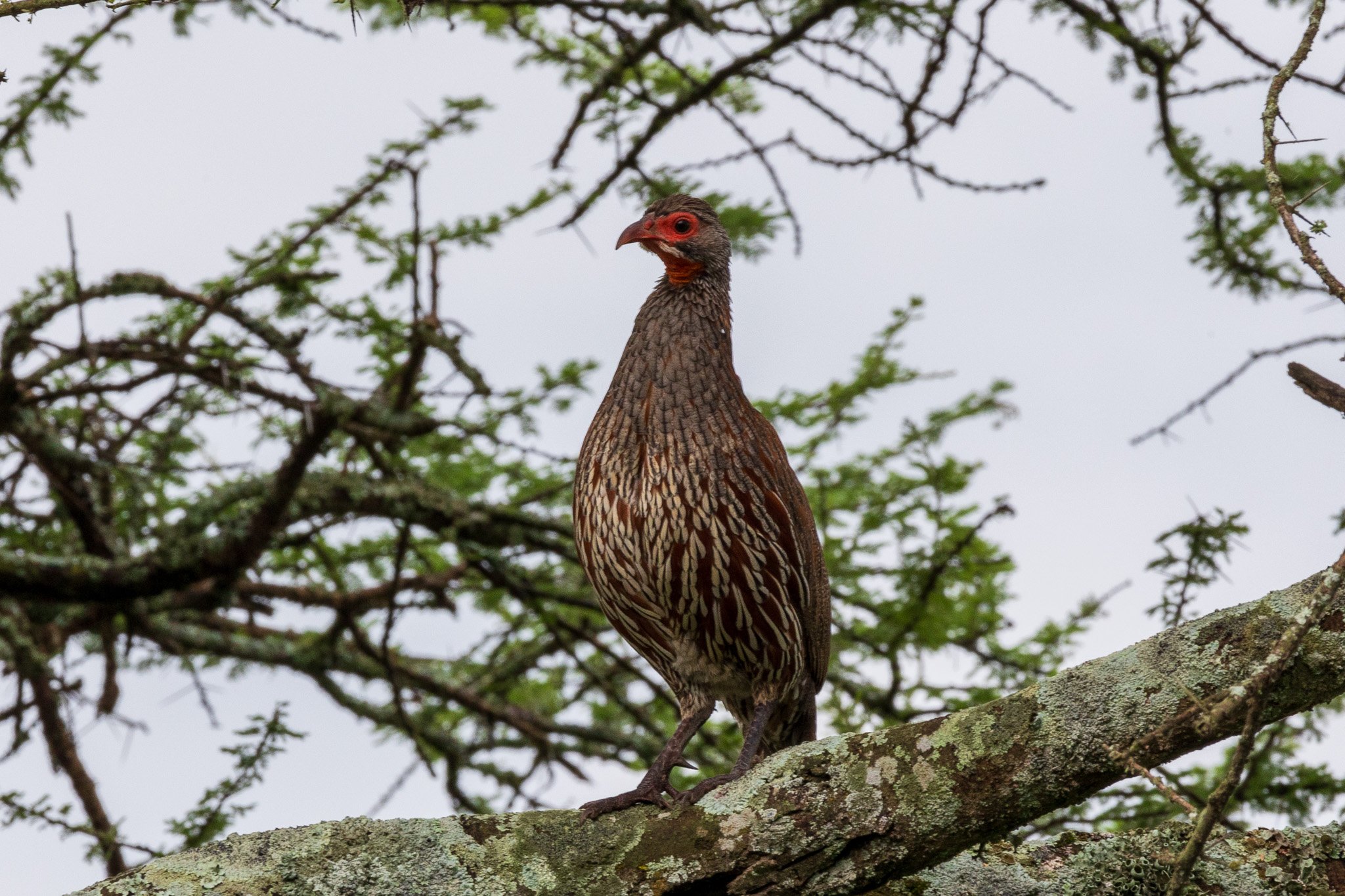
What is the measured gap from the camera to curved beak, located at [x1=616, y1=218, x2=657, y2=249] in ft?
18.0

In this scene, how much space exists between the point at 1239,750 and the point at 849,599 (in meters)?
4.99

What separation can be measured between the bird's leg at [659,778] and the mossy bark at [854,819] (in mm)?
233

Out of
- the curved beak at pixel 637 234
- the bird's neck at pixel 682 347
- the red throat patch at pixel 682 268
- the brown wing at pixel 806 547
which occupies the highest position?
the curved beak at pixel 637 234

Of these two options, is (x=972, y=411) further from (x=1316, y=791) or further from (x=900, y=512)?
(x=1316, y=791)

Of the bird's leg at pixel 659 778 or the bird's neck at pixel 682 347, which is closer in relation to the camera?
the bird's leg at pixel 659 778

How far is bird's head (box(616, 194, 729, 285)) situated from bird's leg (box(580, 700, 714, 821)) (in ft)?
5.90

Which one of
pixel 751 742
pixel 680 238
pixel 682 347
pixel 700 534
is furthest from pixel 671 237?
pixel 751 742

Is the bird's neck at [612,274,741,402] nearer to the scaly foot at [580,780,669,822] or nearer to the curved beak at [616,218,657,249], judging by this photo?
the curved beak at [616,218,657,249]

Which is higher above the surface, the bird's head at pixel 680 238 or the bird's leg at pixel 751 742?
the bird's head at pixel 680 238

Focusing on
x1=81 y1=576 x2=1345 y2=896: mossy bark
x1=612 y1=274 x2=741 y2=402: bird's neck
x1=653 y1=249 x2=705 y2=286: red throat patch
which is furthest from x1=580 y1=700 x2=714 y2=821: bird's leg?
x1=653 y1=249 x2=705 y2=286: red throat patch

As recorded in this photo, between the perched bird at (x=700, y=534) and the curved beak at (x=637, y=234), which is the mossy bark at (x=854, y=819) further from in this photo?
the curved beak at (x=637, y=234)

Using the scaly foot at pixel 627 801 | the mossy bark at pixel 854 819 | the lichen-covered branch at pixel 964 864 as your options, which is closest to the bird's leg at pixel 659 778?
the scaly foot at pixel 627 801

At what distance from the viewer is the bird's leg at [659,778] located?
3670 mm

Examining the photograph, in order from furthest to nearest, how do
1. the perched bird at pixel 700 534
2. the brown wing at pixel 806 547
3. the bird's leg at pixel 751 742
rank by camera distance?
the brown wing at pixel 806 547
the perched bird at pixel 700 534
the bird's leg at pixel 751 742
